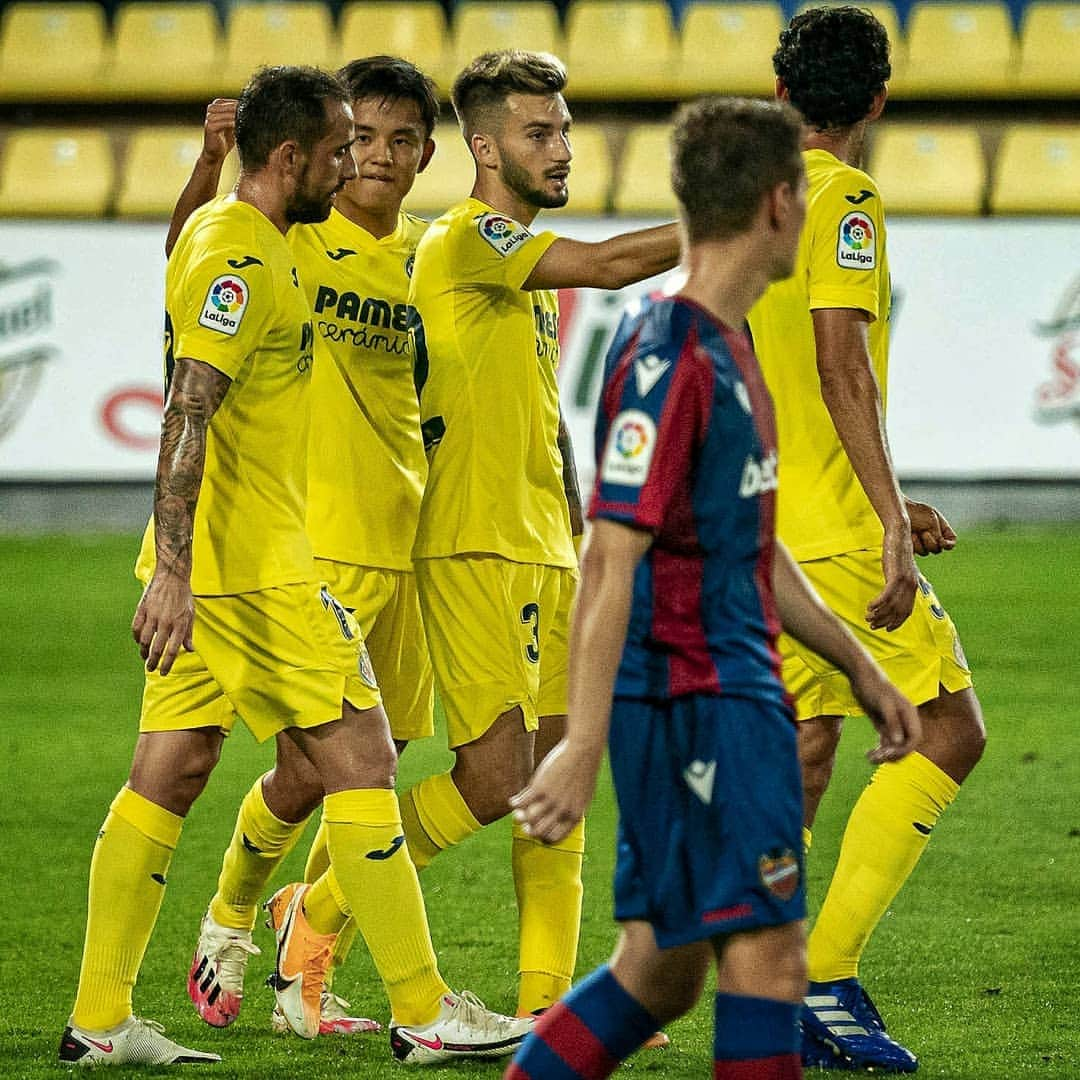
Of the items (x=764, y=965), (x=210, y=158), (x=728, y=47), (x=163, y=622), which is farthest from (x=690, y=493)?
(x=728, y=47)

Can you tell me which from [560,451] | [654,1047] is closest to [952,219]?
[560,451]

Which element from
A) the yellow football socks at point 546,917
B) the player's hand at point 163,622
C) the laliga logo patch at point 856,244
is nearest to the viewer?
the player's hand at point 163,622

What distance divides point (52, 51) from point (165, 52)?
0.84 m

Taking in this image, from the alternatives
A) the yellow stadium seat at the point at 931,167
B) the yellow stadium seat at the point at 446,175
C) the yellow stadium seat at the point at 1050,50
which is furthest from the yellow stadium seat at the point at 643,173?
the yellow stadium seat at the point at 1050,50

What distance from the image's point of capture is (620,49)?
46.1ft

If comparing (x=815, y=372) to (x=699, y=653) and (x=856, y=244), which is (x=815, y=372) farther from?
(x=699, y=653)

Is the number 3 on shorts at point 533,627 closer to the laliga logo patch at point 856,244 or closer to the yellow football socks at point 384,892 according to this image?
the yellow football socks at point 384,892

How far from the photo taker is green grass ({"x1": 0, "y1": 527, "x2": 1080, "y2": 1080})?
3.76m

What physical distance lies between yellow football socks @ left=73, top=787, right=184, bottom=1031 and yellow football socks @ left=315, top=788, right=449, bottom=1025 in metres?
0.36

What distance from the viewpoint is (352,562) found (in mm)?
4121

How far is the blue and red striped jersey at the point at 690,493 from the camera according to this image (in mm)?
2463

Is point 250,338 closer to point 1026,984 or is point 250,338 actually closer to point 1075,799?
point 1026,984

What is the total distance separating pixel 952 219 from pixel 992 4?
3385 mm

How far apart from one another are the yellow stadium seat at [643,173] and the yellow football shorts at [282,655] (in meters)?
9.43
